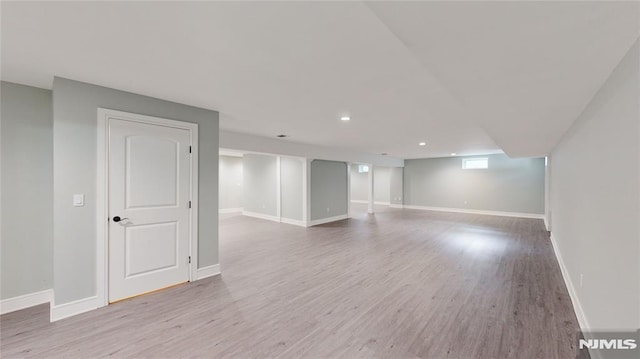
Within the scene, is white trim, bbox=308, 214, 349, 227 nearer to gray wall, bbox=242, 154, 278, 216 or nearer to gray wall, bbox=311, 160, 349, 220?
gray wall, bbox=311, 160, 349, 220

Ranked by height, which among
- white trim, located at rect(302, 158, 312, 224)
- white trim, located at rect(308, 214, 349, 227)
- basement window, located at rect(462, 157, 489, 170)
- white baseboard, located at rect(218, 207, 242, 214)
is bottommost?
white trim, located at rect(308, 214, 349, 227)

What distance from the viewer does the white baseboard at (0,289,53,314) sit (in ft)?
8.68

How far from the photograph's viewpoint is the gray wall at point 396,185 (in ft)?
39.3

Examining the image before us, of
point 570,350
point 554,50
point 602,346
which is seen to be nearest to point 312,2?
point 554,50

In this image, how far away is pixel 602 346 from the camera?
1.72m

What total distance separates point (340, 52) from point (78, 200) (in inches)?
117

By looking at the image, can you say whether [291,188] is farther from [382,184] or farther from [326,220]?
[382,184]

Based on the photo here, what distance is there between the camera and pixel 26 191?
109 inches

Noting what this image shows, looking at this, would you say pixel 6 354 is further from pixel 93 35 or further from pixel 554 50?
pixel 554 50

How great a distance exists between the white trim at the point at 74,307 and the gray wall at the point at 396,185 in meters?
11.2

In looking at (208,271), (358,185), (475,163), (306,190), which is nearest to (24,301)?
(208,271)

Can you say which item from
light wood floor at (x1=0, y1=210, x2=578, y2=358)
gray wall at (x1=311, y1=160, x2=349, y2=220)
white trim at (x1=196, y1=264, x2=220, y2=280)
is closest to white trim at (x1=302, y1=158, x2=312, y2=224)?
gray wall at (x1=311, y1=160, x2=349, y2=220)

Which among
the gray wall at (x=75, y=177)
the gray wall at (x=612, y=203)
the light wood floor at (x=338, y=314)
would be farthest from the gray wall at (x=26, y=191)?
the gray wall at (x=612, y=203)

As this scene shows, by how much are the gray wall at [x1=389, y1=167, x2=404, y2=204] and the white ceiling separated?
28.6 feet
